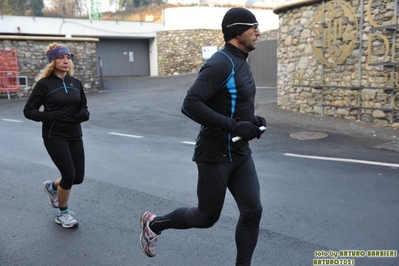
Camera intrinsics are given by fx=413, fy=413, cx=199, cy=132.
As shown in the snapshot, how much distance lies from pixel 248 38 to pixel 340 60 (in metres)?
9.29

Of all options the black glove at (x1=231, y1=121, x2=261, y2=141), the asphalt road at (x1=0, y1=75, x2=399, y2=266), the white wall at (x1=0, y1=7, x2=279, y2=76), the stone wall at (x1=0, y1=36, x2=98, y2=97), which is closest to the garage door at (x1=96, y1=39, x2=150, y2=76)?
the white wall at (x1=0, y1=7, x2=279, y2=76)

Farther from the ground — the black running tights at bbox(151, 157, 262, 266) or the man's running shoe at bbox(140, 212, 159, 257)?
the black running tights at bbox(151, 157, 262, 266)

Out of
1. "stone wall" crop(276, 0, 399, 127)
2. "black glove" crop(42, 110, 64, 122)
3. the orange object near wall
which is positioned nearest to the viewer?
"black glove" crop(42, 110, 64, 122)

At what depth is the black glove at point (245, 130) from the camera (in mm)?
2818

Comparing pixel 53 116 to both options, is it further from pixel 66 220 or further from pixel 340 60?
pixel 340 60

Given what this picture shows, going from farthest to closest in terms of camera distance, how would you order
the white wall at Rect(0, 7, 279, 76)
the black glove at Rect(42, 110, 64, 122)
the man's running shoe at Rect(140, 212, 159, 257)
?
the white wall at Rect(0, 7, 279, 76), the black glove at Rect(42, 110, 64, 122), the man's running shoe at Rect(140, 212, 159, 257)

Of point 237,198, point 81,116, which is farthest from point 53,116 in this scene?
point 237,198

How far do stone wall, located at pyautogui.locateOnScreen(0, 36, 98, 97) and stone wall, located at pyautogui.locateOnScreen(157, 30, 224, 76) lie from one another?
38.3 feet

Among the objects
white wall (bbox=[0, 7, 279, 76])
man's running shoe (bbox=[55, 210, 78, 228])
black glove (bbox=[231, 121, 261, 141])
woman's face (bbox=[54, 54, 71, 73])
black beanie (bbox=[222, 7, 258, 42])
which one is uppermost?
white wall (bbox=[0, 7, 279, 76])

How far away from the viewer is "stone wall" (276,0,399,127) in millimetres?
10352

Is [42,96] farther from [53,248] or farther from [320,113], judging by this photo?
[320,113]

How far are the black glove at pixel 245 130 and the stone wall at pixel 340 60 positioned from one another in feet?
27.9

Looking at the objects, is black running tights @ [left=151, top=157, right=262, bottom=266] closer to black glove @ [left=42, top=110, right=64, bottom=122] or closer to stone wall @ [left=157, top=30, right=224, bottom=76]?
black glove @ [left=42, top=110, right=64, bottom=122]

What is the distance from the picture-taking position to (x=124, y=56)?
1316 inches
